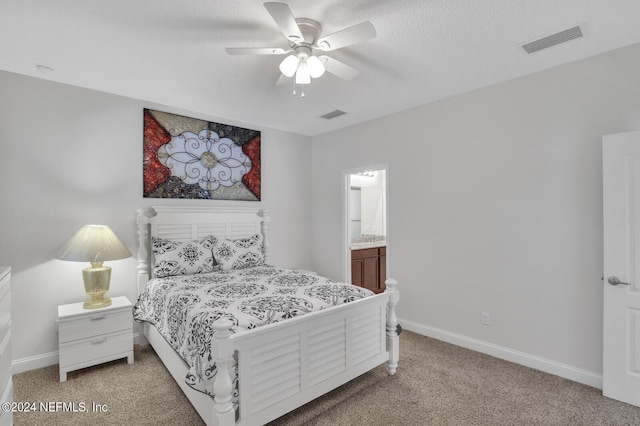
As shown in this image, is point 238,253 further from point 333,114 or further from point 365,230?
point 365,230

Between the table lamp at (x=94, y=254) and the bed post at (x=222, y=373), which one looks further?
the table lamp at (x=94, y=254)

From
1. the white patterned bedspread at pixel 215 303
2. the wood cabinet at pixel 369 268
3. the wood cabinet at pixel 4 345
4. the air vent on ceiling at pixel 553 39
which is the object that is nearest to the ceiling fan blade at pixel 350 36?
the air vent on ceiling at pixel 553 39

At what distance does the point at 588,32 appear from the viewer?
2.18m

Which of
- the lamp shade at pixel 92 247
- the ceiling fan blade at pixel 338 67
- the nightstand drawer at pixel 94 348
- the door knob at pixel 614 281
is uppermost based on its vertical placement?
the ceiling fan blade at pixel 338 67

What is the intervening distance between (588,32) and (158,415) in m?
3.98

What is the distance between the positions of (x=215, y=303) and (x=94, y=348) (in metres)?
1.38

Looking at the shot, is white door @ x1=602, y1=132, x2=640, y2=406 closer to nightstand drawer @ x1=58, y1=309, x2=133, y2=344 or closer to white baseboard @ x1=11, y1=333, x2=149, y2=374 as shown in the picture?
nightstand drawer @ x1=58, y1=309, x2=133, y2=344

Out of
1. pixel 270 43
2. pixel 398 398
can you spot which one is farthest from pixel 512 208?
pixel 270 43

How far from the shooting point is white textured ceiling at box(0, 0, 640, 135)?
1.92 meters

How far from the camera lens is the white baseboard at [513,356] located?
252 cm

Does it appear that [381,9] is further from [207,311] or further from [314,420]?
[314,420]

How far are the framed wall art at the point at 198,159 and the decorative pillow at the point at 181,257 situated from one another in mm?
616

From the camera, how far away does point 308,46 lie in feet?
7.09

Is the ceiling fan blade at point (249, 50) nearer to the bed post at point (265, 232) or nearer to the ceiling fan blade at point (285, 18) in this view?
the ceiling fan blade at point (285, 18)
